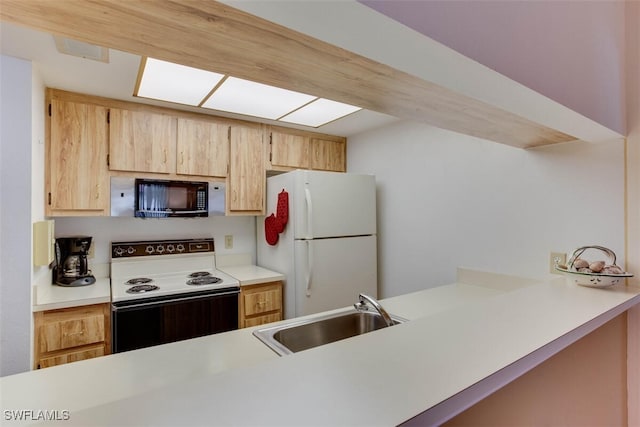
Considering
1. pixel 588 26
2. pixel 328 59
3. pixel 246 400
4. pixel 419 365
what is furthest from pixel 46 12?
pixel 588 26

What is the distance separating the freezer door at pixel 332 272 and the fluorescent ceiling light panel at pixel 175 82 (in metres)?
1.29

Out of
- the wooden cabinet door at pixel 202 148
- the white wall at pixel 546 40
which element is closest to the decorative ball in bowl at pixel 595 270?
the white wall at pixel 546 40

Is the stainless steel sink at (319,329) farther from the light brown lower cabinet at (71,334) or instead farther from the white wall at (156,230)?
the white wall at (156,230)

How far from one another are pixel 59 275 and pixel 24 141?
102cm

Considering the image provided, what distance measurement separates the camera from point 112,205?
2.23 metres

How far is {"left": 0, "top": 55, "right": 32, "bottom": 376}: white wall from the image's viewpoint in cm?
159

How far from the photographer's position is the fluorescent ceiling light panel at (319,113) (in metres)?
2.19

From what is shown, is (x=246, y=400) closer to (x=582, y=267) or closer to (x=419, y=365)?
(x=419, y=365)

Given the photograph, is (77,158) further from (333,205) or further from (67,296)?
(333,205)

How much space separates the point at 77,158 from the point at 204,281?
1.22m

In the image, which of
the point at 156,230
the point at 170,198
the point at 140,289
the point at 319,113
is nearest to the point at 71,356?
the point at 140,289

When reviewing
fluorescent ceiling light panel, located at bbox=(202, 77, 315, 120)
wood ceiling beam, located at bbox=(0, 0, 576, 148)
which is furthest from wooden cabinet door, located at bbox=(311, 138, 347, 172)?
wood ceiling beam, located at bbox=(0, 0, 576, 148)

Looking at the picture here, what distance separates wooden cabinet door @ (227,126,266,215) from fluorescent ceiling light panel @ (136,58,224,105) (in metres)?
0.52

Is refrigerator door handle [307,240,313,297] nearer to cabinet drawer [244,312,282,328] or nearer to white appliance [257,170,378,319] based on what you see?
white appliance [257,170,378,319]
